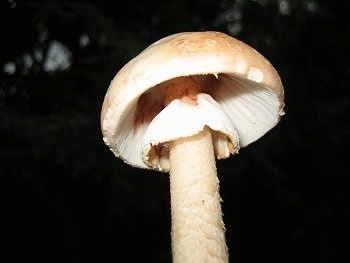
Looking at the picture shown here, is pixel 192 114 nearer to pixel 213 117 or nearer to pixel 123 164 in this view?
pixel 213 117

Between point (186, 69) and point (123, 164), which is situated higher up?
point (123, 164)

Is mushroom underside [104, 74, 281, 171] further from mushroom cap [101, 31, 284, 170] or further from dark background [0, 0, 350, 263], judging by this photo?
dark background [0, 0, 350, 263]

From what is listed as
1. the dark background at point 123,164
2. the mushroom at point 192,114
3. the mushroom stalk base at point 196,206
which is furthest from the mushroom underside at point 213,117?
the dark background at point 123,164

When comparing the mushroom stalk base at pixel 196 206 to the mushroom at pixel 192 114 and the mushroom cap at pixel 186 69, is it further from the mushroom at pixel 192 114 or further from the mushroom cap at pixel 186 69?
the mushroom cap at pixel 186 69

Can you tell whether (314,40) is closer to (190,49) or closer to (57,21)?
(57,21)

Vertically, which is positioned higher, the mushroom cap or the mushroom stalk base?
the mushroom cap

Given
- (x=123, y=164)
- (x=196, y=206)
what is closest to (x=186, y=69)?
(x=196, y=206)

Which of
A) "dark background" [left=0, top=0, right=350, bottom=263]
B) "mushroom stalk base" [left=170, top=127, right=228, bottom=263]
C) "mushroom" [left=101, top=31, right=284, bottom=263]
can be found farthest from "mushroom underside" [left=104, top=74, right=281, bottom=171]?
"dark background" [left=0, top=0, right=350, bottom=263]
